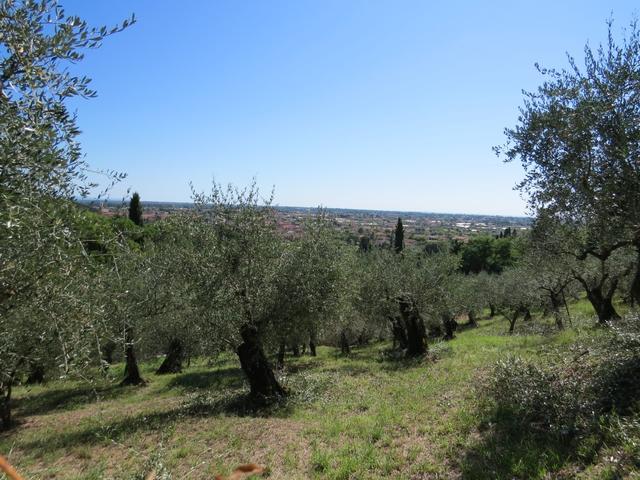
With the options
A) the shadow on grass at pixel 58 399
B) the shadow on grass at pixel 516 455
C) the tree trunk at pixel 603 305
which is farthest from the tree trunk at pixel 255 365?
the tree trunk at pixel 603 305

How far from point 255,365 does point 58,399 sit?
46.3 ft

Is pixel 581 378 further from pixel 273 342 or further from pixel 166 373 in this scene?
pixel 166 373

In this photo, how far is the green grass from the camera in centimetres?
821

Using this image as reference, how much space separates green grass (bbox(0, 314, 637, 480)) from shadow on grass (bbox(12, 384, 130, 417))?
17cm

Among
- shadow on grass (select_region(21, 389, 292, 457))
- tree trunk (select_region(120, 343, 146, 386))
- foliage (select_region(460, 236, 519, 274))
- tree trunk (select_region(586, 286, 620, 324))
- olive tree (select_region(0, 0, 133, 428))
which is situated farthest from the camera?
foliage (select_region(460, 236, 519, 274))

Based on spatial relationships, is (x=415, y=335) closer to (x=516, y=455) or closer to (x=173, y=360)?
(x=516, y=455)

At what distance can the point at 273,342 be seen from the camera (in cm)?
1761

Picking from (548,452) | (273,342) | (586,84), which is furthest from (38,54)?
(273,342)

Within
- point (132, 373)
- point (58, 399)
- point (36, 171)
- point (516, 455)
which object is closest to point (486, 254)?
point (132, 373)

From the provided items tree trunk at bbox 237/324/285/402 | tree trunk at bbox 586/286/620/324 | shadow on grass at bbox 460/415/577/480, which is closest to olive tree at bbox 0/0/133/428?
shadow on grass at bbox 460/415/577/480

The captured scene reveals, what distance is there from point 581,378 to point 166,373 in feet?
81.9

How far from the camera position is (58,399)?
21.5 metres

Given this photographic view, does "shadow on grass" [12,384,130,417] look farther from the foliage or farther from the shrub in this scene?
the foliage

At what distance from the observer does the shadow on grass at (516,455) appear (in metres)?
6.99
